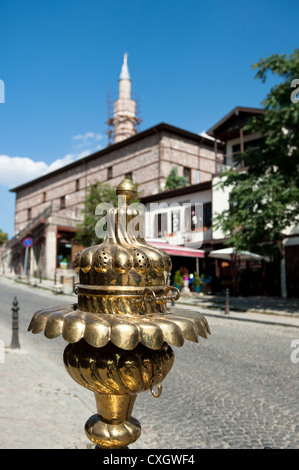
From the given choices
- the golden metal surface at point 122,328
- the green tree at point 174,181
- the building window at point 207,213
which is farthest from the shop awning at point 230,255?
the golden metal surface at point 122,328

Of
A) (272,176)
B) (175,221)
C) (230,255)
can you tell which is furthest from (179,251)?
(272,176)

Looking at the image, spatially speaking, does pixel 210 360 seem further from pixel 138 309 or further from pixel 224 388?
pixel 138 309

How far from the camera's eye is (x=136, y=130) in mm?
48844

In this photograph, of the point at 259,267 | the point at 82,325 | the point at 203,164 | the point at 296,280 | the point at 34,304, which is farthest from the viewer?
the point at 203,164

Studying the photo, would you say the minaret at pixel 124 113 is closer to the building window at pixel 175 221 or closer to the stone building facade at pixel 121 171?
the stone building facade at pixel 121 171

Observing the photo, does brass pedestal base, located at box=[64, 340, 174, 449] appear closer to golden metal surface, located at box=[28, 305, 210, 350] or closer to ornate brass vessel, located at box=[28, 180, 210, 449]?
ornate brass vessel, located at box=[28, 180, 210, 449]

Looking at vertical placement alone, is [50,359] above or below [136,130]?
below

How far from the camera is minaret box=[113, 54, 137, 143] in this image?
47.2 m

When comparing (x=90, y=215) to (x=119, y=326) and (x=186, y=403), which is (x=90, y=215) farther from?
(x=119, y=326)

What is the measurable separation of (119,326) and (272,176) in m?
14.7

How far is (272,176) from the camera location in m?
14.9

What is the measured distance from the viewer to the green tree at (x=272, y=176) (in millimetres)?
13945
